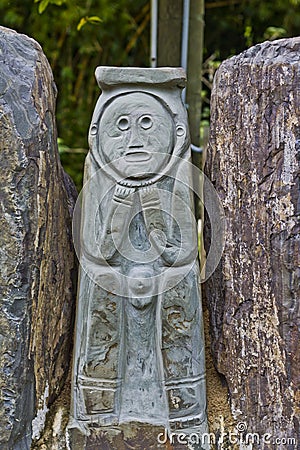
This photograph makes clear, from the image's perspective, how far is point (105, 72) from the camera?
1.73 metres

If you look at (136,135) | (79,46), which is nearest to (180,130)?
(136,135)

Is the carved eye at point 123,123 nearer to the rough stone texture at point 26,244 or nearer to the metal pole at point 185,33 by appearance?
the rough stone texture at point 26,244

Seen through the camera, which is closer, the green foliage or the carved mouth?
the carved mouth

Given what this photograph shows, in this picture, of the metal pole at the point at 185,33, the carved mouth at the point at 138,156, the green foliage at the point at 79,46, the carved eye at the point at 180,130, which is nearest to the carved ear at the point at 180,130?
the carved eye at the point at 180,130

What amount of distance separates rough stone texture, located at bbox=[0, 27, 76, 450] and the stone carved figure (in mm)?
97

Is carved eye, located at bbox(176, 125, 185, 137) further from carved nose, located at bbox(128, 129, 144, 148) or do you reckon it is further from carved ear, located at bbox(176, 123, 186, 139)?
carved nose, located at bbox(128, 129, 144, 148)

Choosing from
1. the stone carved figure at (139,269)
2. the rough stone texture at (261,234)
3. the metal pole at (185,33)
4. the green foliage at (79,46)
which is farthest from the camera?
the green foliage at (79,46)

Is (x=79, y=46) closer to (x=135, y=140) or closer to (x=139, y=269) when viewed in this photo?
(x=135, y=140)

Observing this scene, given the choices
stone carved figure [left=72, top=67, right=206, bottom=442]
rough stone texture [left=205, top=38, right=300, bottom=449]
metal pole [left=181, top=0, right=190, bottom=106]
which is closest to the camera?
rough stone texture [left=205, top=38, right=300, bottom=449]

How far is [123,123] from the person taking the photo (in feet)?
5.70

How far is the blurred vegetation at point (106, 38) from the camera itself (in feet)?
12.9

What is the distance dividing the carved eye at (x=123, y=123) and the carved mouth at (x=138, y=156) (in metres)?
0.07

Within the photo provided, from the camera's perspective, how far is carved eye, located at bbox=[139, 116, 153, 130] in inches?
68.2

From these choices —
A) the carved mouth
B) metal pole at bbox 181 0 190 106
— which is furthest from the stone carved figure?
metal pole at bbox 181 0 190 106
